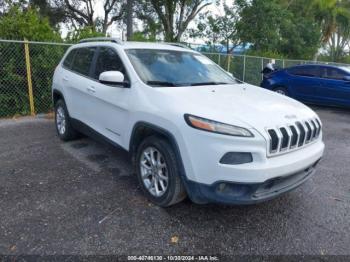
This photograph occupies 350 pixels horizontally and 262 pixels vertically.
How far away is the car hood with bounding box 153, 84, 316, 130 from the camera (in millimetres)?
A: 2820

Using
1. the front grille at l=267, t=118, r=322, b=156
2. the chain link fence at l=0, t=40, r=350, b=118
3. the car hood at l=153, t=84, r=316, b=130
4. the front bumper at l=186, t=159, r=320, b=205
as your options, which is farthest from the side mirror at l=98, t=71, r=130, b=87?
the chain link fence at l=0, t=40, r=350, b=118

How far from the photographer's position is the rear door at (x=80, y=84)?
455 centimetres

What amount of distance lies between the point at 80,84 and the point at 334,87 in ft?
27.4

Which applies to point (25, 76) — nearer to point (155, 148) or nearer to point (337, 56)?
point (155, 148)

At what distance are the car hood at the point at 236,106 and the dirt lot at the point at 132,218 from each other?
3.50 ft

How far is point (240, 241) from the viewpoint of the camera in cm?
290

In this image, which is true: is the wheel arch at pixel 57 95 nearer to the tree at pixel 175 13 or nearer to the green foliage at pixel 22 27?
the green foliage at pixel 22 27

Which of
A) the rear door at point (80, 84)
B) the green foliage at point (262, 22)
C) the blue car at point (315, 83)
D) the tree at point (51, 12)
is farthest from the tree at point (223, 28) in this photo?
the rear door at point (80, 84)

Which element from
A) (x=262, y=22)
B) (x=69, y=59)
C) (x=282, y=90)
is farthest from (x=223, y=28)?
(x=69, y=59)

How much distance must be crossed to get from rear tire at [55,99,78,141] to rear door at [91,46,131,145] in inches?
45.5

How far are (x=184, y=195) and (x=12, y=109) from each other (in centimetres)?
606

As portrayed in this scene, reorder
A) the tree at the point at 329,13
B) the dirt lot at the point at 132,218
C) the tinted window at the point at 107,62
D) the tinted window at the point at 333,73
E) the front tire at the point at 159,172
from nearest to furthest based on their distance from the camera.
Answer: the dirt lot at the point at 132,218, the front tire at the point at 159,172, the tinted window at the point at 107,62, the tinted window at the point at 333,73, the tree at the point at 329,13

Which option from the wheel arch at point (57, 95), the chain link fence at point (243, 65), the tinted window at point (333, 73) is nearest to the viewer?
the wheel arch at point (57, 95)

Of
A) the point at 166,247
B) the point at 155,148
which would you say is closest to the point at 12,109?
the point at 155,148
